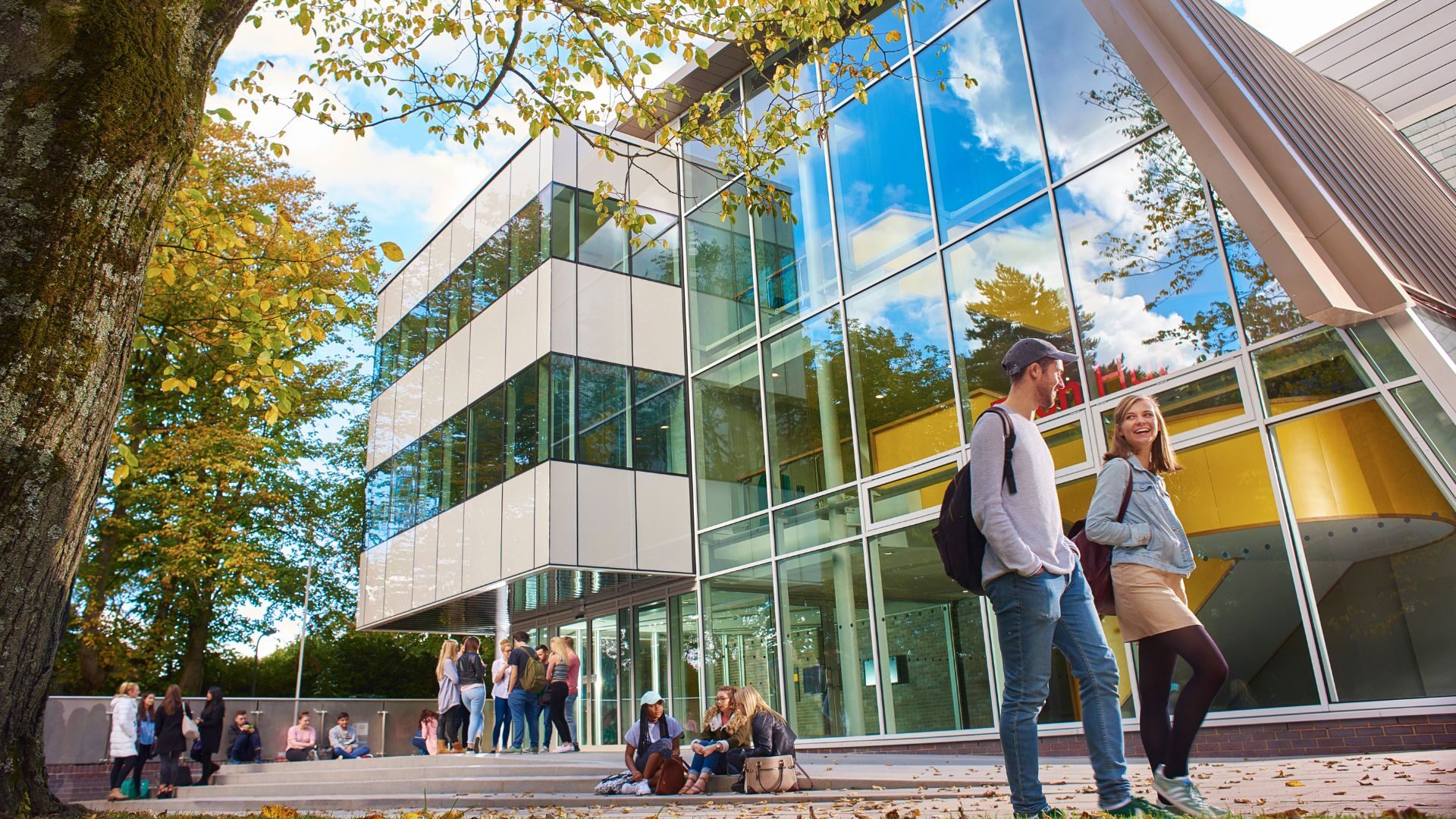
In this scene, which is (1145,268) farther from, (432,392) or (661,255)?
(432,392)

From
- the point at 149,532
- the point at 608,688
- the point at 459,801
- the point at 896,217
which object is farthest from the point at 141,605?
the point at 896,217

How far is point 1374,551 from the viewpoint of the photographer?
8102 mm

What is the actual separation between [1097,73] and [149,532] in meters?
23.0

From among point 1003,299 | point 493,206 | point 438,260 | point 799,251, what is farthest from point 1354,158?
point 438,260

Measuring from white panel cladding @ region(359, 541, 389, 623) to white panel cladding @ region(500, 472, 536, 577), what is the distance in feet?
18.3

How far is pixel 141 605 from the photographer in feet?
86.1

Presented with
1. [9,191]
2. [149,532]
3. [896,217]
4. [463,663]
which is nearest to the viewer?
[9,191]

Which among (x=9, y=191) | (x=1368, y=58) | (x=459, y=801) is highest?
(x=1368, y=58)

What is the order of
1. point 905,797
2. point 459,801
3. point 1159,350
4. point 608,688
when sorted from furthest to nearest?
1. point 608,688
2. point 1159,350
3. point 459,801
4. point 905,797

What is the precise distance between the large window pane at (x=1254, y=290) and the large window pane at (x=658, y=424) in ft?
30.5

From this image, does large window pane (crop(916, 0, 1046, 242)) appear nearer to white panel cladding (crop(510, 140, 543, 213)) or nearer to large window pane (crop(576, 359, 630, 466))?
large window pane (crop(576, 359, 630, 466))

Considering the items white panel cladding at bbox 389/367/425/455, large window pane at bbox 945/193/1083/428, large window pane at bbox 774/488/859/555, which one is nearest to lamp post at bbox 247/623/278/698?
white panel cladding at bbox 389/367/425/455

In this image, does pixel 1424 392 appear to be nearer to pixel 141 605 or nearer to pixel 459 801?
pixel 459 801

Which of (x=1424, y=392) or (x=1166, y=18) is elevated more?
(x=1166, y=18)
